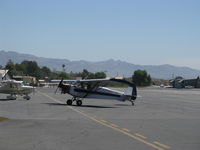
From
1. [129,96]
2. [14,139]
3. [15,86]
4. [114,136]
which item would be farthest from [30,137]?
[15,86]

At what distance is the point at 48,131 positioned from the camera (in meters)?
14.6

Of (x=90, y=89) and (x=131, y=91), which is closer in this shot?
(x=90, y=89)

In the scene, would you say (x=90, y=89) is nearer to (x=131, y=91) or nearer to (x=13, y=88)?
(x=131, y=91)

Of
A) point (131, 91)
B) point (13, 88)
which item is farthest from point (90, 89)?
point (13, 88)

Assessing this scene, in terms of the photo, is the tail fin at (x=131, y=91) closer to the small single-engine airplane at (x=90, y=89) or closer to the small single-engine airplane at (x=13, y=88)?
the small single-engine airplane at (x=90, y=89)

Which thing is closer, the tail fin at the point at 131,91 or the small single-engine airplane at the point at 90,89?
the small single-engine airplane at the point at 90,89

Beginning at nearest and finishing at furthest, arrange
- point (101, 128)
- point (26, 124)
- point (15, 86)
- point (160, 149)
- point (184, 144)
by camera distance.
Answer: point (160, 149)
point (184, 144)
point (101, 128)
point (26, 124)
point (15, 86)

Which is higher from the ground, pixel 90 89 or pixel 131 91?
pixel 90 89

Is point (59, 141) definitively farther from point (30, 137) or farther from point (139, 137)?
point (139, 137)

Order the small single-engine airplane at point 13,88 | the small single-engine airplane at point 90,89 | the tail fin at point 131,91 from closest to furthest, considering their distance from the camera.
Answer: the small single-engine airplane at point 90,89
the tail fin at point 131,91
the small single-engine airplane at point 13,88

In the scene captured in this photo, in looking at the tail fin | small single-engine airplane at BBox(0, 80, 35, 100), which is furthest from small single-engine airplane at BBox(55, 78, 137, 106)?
small single-engine airplane at BBox(0, 80, 35, 100)

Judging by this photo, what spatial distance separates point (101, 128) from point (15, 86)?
2488 cm

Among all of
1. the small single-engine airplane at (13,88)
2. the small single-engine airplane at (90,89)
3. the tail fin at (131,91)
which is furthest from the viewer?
the small single-engine airplane at (13,88)

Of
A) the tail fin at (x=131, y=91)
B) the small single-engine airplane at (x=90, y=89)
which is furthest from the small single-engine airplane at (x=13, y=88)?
the tail fin at (x=131, y=91)
